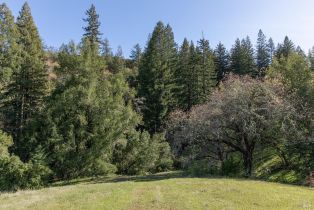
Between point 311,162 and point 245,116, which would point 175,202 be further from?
point 311,162

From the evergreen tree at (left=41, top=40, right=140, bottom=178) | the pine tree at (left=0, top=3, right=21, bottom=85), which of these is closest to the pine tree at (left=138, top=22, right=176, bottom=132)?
the evergreen tree at (left=41, top=40, right=140, bottom=178)

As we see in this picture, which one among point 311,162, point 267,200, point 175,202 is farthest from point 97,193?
point 311,162

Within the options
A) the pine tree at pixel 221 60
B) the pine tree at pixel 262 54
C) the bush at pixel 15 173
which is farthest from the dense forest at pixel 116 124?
the pine tree at pixel 262 54

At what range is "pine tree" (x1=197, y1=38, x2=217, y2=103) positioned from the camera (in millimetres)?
59319

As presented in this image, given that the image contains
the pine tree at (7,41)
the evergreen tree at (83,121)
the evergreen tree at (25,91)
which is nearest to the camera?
the pine tree at (7,41)

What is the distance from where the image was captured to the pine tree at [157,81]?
54.1m

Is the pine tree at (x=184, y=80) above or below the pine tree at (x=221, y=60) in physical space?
below

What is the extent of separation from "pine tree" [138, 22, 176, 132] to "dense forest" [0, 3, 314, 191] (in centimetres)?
111

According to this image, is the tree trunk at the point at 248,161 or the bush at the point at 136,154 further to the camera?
the bush at the point at 136,154

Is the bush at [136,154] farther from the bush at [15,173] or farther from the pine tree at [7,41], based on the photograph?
the pine tree at [7,41]

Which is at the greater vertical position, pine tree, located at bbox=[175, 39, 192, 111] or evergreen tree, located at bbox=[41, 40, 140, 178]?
pine tree, located at bbox=[175, 39, 192, 111]

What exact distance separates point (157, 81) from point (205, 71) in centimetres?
1076

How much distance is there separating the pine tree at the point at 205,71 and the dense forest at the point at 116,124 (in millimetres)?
10178

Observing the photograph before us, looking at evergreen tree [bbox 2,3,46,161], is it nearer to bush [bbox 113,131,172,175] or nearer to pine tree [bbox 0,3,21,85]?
pine tree [bbox 0,3,21,85]
